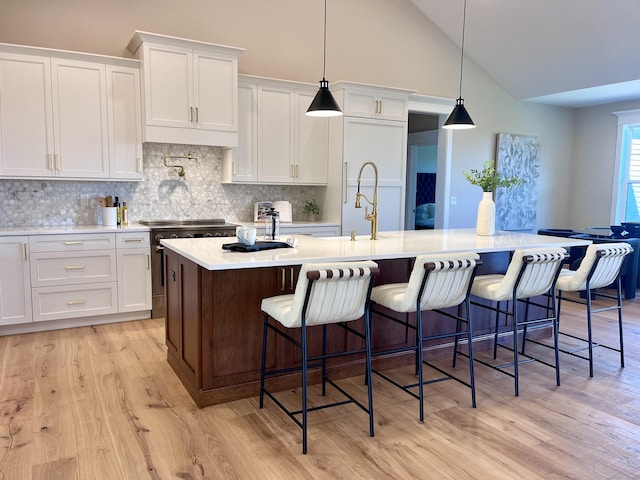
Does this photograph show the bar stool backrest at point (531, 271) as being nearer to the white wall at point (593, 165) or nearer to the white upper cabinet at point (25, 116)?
the white upper cabinet at point (25, 116)

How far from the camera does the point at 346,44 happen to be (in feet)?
19.5

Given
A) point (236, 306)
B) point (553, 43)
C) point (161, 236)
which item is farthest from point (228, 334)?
→ point (553, 43)

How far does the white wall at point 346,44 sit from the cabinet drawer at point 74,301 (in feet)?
7.33

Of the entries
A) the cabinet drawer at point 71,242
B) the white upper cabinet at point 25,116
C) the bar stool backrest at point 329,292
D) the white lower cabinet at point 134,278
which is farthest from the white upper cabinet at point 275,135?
the bar stool backrest at point 329,292

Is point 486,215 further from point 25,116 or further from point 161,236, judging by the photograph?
point 25,116

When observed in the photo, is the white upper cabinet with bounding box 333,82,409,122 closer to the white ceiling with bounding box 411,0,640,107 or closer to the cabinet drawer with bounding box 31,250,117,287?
the white ceiling with bounding box 411,0,640,107

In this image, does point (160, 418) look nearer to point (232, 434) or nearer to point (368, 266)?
point (232, 434)

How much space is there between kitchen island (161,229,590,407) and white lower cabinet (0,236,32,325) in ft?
4.99

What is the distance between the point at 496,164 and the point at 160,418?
236 inches

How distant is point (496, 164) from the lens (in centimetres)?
712

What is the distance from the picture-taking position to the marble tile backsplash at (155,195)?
4.56 metres

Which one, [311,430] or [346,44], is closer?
[311,430]

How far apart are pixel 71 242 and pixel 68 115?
1140 millimetres

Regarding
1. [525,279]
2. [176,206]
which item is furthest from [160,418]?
[176,206]
